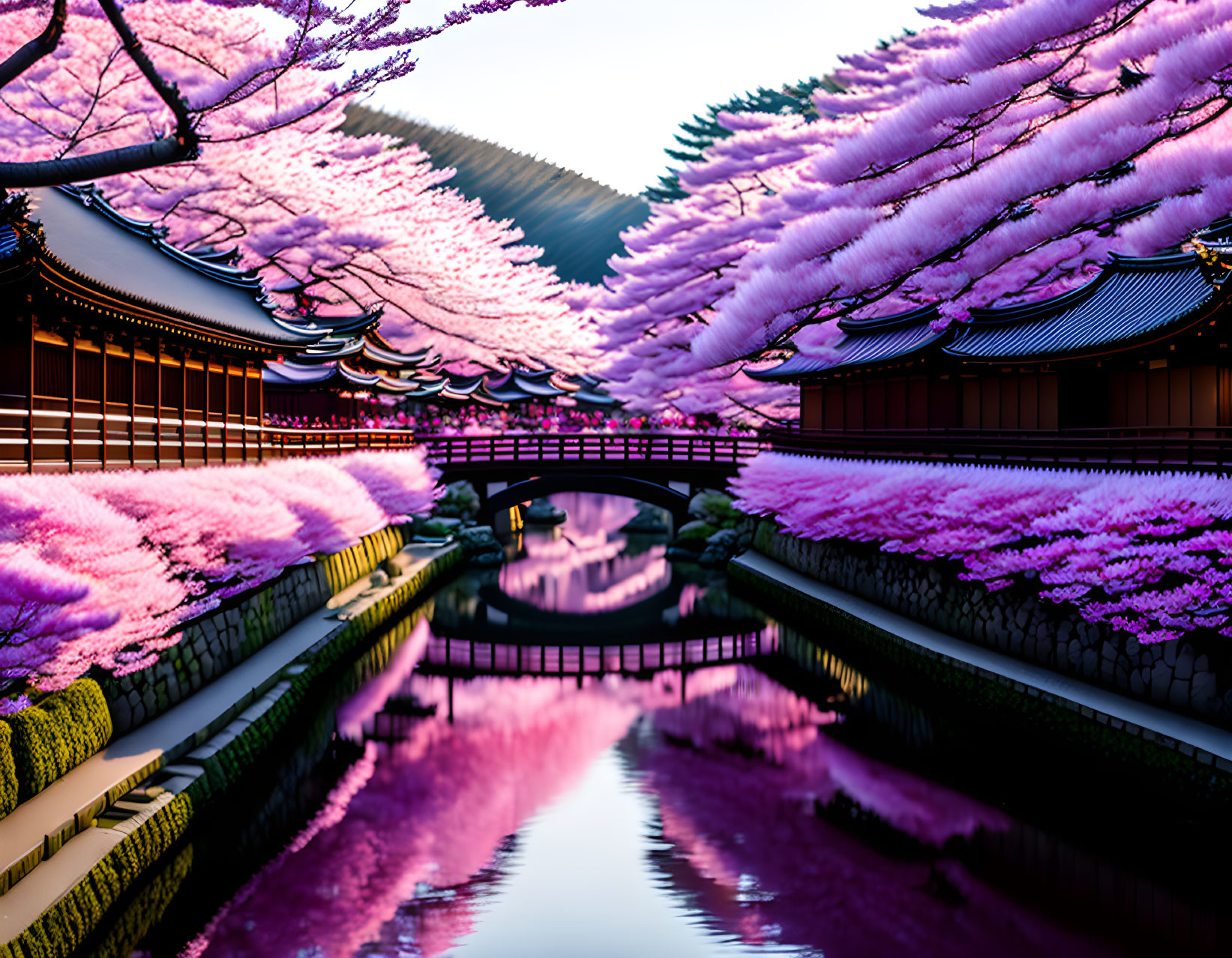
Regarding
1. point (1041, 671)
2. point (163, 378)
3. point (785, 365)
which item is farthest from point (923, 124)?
point (785, 365)

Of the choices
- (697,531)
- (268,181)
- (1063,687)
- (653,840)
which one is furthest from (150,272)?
(697,531)

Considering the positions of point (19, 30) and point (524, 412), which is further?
point (524, 412)

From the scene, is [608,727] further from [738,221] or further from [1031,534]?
[738,221]

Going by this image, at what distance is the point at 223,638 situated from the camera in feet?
46.8

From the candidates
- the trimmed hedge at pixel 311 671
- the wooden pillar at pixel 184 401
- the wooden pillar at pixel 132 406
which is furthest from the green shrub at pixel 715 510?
the wooden pillar at pixel 132 406

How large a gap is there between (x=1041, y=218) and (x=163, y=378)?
1686 cm

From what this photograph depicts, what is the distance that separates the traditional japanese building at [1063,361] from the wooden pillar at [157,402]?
16315 mm

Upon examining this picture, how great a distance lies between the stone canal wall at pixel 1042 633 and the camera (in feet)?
37.7

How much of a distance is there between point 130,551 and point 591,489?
25.4 meters

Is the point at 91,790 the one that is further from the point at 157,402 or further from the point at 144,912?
the point at 157,402

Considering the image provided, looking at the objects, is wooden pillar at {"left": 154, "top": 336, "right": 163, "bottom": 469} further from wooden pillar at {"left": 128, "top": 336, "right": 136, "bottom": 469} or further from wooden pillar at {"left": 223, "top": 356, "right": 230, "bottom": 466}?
wooden pillar at {"left": 223, "top": 356, "right": 230, "bottom": 466}

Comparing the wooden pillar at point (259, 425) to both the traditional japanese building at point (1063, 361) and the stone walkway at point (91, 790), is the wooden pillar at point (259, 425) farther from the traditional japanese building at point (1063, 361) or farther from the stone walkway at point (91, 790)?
the traditional japanese building at point (1063, 361)

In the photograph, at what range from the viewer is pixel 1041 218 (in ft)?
38.8

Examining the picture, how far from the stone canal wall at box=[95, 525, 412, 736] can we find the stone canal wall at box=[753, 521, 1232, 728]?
42.4ft
